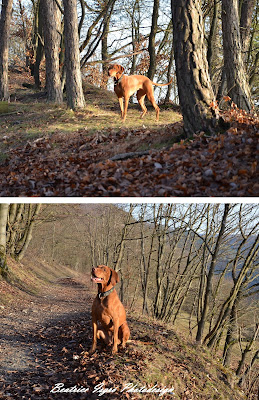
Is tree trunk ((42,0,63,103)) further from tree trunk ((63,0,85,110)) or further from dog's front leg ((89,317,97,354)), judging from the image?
dog's front leg ((89,317,97,354))

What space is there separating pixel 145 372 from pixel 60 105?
11.7m

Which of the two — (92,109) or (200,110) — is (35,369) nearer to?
(200,110)

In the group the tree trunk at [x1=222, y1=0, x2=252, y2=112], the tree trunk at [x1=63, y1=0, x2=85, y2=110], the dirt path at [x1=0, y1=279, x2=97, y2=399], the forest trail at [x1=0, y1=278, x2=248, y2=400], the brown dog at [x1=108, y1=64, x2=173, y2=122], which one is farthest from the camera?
the tree trunk at [x1=63, y1=0, x2=85, y2=110]

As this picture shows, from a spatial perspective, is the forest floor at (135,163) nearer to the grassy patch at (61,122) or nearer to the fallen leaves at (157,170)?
the fallen leaves at (157,170)

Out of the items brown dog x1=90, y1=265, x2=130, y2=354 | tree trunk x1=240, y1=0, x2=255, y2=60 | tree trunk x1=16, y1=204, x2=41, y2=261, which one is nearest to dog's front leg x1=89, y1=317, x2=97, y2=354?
brown dog x1=90, y1=265, x2=130, y2=354

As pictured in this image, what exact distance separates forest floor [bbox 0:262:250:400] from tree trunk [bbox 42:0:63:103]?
33.3ft

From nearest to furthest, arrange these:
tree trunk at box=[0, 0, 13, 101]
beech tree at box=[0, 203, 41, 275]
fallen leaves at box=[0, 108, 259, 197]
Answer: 1. fallen leaves at box=[0, 108, 259, 197]
2. beech tree at box=[0, 203, 41, 275]
3. tree trunk at box=[0, 0, 13, 101]

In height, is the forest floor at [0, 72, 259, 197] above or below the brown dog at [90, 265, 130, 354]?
above

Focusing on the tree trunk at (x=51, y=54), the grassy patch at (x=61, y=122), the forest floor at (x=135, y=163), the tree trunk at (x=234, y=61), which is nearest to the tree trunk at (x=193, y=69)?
the forest floor at (x=135, y=163)

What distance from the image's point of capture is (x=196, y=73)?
6660 mm

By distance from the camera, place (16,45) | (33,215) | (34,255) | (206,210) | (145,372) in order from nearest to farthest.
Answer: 1. (145,372)
2. (206,210)
3. (33,215)
4. (34,255)
5. (16,45)

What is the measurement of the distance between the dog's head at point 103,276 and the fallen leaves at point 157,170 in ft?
4.19

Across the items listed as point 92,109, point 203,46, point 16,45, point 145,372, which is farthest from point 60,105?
point 16,45

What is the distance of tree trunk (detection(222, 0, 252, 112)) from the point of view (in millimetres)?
9883
